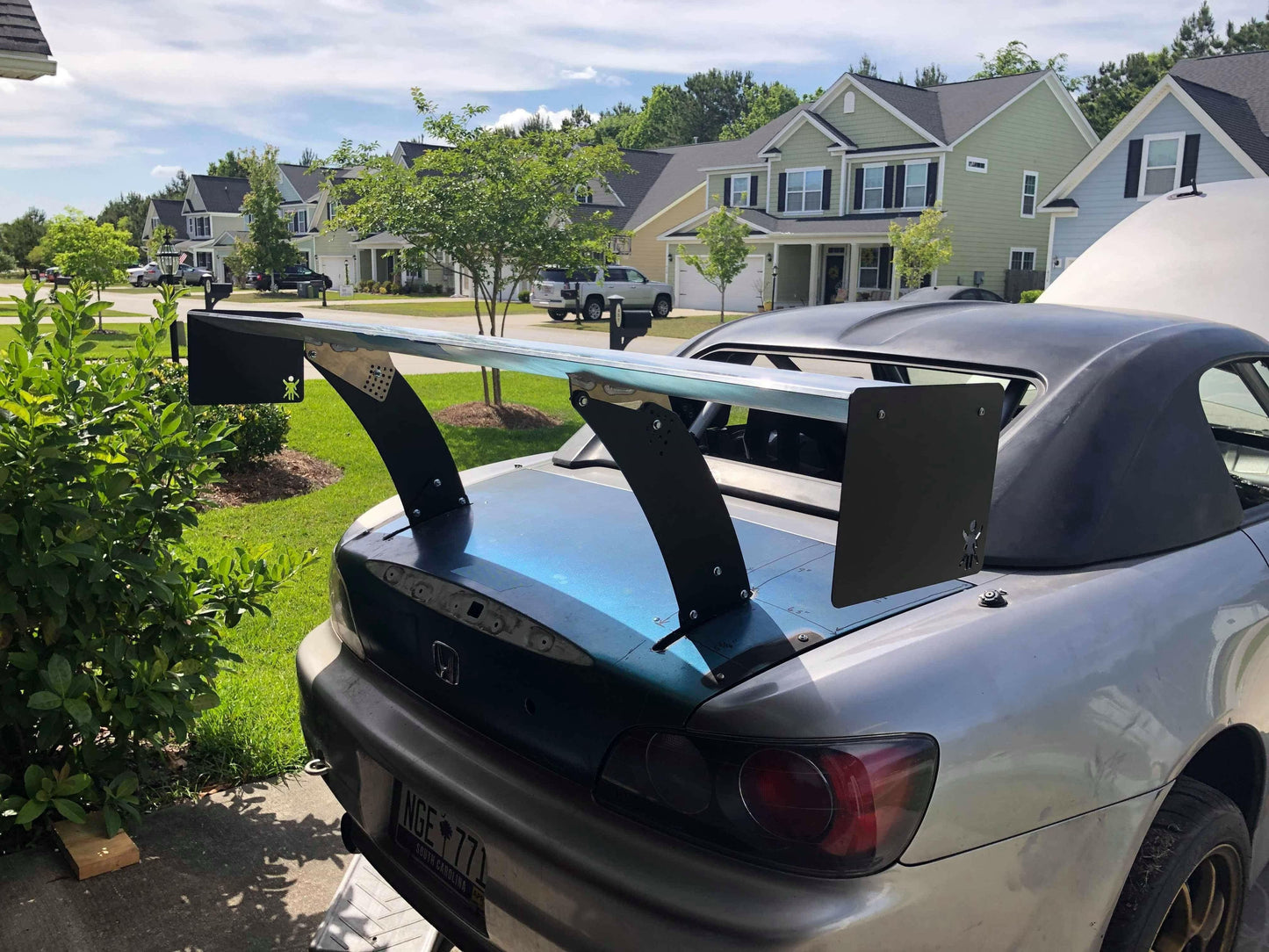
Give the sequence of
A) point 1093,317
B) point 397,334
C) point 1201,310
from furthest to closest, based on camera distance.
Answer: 1. point 1201,310
2. point 1093,317
3. point 397,334

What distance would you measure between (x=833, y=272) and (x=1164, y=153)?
12.5m

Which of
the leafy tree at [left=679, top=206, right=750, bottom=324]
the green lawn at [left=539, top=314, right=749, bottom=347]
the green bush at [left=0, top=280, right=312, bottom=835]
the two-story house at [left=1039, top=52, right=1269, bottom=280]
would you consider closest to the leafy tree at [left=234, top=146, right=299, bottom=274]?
the green lawn at [left=539, top=314, right=749, bottom=347]

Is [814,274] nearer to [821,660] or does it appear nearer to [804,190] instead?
[804,190]

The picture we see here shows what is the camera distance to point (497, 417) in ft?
38.1

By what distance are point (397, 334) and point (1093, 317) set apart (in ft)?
6.38

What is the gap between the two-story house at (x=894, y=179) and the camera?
109ft

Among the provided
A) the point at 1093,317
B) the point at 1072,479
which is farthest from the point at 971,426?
the point at 1093,317

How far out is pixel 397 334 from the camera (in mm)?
2277

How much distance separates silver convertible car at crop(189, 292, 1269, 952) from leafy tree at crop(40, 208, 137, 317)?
2353 cm

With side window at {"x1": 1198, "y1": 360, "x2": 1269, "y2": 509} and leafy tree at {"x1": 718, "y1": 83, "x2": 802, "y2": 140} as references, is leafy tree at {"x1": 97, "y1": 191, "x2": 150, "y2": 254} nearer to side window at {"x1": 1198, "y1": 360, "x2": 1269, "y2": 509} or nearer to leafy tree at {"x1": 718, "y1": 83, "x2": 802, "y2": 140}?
leafy tree at {"x1": 718, "y1": 83, "x2": 802, "y2": 140}

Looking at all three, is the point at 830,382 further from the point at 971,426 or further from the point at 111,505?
the point at 111,505

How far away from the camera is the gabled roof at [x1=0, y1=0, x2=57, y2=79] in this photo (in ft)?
31.5

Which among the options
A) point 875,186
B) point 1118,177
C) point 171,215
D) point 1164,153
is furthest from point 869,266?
point 171,215

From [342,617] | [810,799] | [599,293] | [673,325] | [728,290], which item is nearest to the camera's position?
[810,799]
